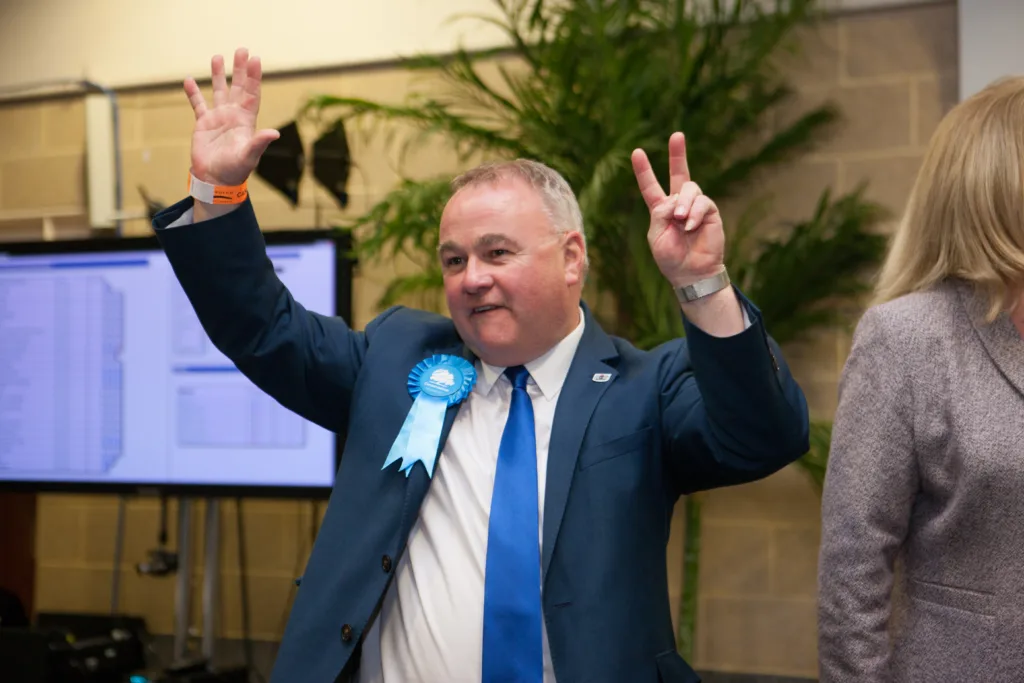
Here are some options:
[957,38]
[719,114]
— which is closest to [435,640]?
[719,114]

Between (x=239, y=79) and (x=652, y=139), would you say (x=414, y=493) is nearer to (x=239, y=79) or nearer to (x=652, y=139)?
(x=239, y=79)

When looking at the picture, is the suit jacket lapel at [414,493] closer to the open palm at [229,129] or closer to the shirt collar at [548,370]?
the shirt collar at [548,370]

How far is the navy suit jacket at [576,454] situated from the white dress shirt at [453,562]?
4 centimetres

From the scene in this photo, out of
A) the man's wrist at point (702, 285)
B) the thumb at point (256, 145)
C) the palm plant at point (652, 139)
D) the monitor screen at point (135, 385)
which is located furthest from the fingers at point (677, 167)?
the monitor screen at point (135, 385)

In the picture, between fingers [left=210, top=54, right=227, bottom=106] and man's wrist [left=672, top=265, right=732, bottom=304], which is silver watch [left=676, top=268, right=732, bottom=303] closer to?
man's wrist [left=672, top=265, right=732, bottom=304]

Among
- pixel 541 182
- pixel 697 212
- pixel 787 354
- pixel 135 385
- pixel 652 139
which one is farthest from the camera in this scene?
pixel 787 354

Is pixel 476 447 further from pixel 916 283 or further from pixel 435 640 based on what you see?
pixel 916 283

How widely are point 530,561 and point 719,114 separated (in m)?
1.66

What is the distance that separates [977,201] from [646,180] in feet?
1.52

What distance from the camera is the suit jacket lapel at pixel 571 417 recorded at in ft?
4.86

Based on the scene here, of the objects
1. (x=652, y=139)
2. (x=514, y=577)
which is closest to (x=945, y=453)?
(x=514, y=577)

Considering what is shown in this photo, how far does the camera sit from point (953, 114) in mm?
1504

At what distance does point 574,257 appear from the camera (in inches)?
67.2

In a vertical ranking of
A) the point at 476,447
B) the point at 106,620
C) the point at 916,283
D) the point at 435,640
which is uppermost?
the point at 916,283
